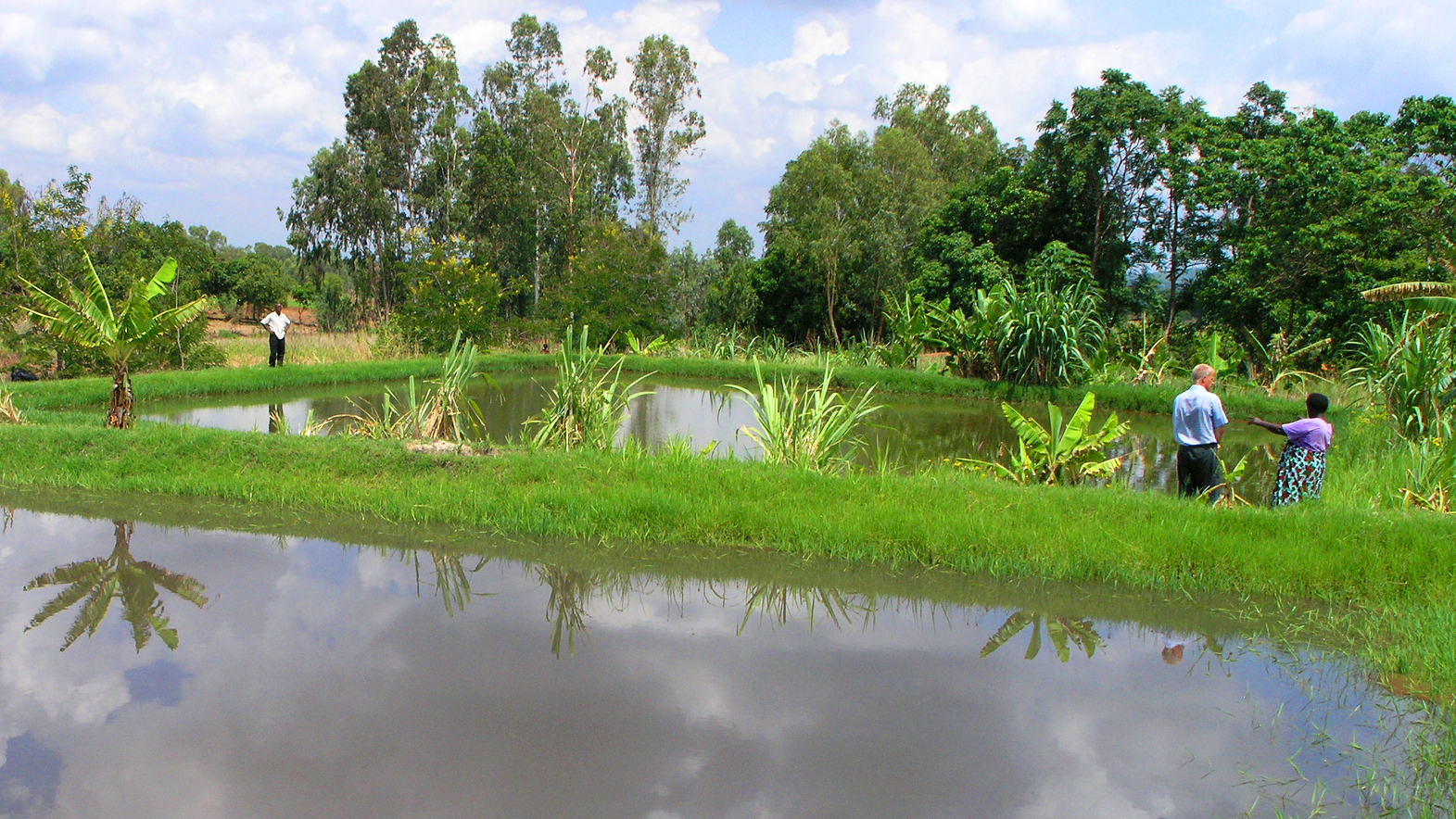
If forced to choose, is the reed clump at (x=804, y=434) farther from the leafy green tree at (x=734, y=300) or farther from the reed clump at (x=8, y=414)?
the leafy green tree at (x=734, y=300)

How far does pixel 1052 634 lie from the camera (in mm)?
4602

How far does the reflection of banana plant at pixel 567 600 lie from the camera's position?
438 cm

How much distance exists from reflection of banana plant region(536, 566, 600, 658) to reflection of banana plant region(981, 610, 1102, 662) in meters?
1.89

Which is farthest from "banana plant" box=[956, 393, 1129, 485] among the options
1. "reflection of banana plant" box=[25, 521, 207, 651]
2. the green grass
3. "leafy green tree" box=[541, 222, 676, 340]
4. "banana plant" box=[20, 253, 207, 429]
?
"leafy green tree" box=[541, 222, 676, 340]

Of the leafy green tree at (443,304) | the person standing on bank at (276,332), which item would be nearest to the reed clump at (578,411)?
the person standing on bank at (276,332)

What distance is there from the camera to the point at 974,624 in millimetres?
4703

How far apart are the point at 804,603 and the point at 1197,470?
309 centimetres

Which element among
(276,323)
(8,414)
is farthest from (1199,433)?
(276,323)

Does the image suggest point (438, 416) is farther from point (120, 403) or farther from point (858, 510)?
point (858, 510)

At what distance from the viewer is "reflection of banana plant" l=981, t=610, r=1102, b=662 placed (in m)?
4.39

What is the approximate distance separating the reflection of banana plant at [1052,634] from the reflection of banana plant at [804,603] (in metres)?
0.64

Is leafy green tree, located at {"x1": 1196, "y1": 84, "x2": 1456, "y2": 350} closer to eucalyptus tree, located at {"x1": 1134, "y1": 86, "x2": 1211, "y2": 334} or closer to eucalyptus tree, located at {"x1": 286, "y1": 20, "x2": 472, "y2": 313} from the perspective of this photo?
eucalyptus tree, located at {"x1": 1134, "y1": 86, "x2": 1211, "y2": 334}

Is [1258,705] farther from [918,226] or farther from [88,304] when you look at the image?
[918,226]

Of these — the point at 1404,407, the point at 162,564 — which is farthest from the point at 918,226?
the point at 162,564
